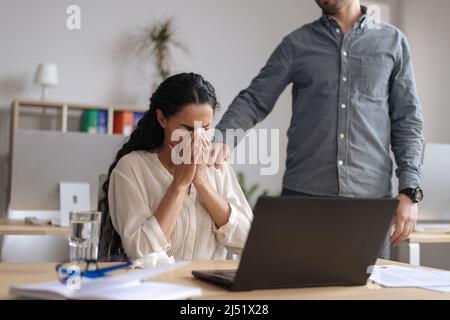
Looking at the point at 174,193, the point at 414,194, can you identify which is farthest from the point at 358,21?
the point at 174,193

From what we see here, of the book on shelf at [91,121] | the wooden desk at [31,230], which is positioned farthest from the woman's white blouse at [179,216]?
the book on shelf at [91,121]

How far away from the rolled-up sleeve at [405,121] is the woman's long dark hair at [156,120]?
2.00 ft

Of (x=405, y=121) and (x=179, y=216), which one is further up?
(x=405, y=121)

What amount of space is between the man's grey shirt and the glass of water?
2.40 ft

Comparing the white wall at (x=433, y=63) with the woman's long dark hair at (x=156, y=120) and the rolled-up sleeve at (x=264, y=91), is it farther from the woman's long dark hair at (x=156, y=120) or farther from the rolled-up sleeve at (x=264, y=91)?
the woman's long dark hair at (x=156, y=120)

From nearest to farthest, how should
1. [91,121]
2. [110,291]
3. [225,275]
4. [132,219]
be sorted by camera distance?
[110,291] → [225,275] → [132,219] → [91,121]

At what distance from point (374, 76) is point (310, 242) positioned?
107 centimetres

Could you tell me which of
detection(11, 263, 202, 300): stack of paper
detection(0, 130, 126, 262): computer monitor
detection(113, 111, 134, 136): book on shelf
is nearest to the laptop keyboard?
detection(11, 263, 202, 300): stack of paper

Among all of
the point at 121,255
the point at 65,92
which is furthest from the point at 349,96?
the point at 65,92

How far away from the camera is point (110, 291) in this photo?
84 centimetres

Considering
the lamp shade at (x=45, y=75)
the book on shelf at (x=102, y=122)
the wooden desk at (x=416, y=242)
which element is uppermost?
the lamp shade at (x=45, y=75)

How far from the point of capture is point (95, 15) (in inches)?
180

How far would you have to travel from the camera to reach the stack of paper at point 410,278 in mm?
1131

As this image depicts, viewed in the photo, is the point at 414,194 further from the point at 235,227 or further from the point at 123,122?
the point at 123,122
